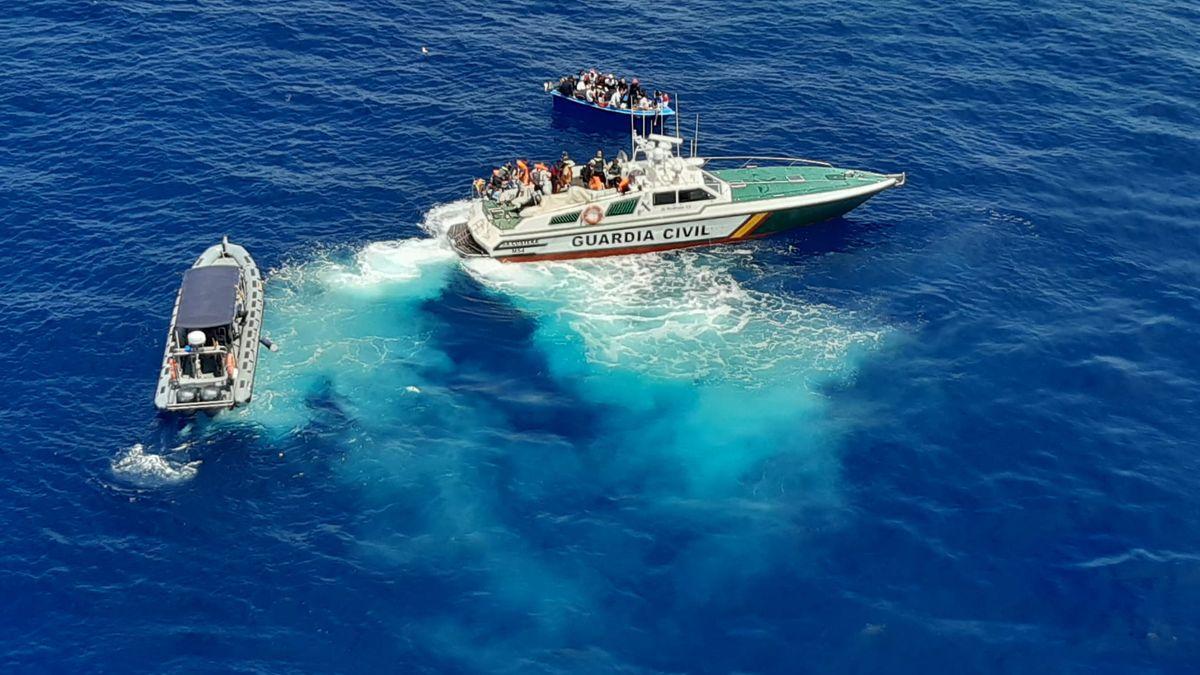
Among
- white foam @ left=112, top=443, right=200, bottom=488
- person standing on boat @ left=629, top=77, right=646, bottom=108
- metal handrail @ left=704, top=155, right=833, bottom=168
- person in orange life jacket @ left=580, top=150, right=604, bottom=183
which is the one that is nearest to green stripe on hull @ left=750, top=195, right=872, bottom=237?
metal handrail @ left=704, top=155, right=833, bottom=168

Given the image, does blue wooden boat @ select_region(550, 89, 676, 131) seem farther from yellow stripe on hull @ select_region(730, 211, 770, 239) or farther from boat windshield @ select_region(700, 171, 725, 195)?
yellow stripe on hull @ select_region(730, 211, 770, 239)

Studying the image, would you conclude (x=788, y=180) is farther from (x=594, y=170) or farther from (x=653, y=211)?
(x=594, y=170)

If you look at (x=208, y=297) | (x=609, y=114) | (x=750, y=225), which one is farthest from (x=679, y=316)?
(x=208, y=297)

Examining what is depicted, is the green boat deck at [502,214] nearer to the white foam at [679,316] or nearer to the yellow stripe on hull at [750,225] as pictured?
the white foam at [679,316]

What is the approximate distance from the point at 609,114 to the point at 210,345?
37.3 meters

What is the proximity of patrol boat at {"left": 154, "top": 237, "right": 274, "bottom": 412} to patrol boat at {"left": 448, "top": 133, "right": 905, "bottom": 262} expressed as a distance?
15.6 m

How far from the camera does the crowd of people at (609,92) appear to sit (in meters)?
83.1

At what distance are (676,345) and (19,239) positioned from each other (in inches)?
1626

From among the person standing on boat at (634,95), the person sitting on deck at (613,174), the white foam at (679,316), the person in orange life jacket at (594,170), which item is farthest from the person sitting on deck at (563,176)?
the person standing on boat at (634,95)

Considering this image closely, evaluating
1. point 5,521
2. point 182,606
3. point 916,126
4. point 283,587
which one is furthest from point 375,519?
point 916,126

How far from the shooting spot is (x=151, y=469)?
55.2 metres

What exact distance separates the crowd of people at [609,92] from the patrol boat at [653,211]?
10.6 meters

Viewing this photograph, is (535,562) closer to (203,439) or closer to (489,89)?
(203,439)

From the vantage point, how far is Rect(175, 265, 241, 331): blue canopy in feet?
190
